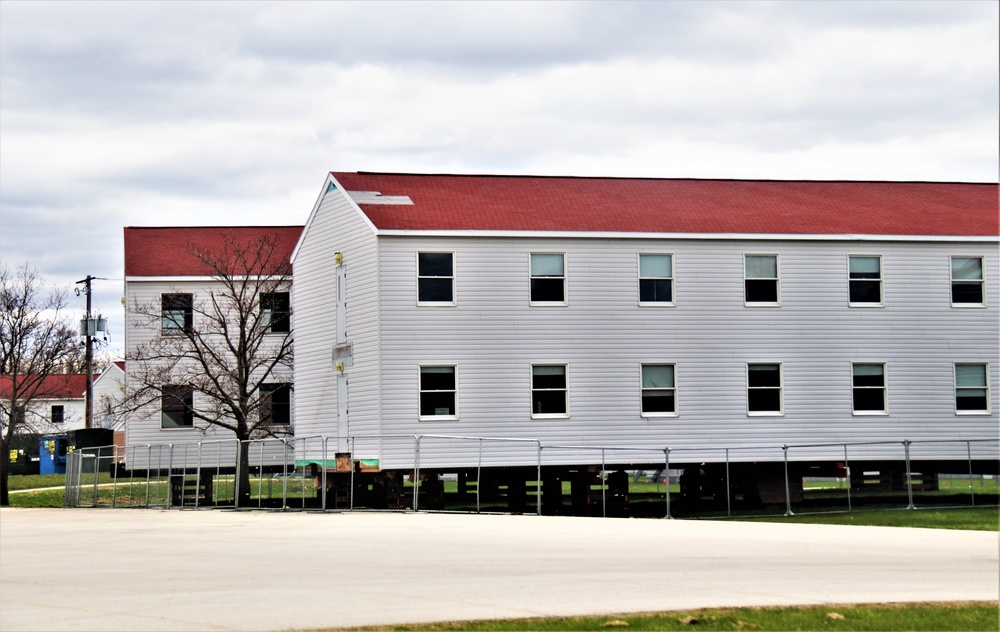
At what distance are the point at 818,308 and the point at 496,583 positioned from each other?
76.3ft

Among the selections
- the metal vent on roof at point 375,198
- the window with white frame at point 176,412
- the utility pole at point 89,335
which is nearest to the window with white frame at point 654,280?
the metal vent on roof at point 375,198

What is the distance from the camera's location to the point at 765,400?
3528 cm

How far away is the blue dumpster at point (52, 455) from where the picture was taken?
73581 mm

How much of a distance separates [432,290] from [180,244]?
18.8 m

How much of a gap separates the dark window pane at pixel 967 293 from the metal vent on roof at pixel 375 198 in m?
16.5

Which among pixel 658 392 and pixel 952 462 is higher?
pixel 658 392

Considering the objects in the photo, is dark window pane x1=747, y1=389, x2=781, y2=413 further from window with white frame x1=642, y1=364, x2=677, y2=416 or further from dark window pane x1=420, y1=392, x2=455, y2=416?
dark window pane x1=420, y1=392, x2=455, y2=416

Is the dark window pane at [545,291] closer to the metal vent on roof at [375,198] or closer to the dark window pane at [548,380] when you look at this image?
the dark window pane at [548,380]

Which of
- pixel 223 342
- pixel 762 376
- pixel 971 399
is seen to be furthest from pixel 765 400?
pixel 223 342

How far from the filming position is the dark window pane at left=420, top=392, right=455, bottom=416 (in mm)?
33188

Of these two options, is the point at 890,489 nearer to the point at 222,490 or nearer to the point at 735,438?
the point at 735,438

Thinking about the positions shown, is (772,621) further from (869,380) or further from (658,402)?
(869,380)

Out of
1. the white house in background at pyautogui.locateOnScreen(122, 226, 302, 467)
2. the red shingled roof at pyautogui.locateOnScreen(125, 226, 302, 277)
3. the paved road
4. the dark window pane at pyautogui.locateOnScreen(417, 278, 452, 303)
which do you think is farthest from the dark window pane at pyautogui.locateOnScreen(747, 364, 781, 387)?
the red shingled roof at pyautogui.locateOnScreen(125, 226, 302, 277)

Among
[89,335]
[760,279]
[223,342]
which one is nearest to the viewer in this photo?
[760,279]
